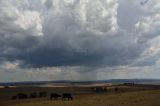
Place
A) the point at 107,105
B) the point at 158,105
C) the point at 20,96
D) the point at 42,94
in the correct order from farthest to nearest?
the point at 42,94 → the point at 20,96 → the point at 107,105 → the point at 158,105

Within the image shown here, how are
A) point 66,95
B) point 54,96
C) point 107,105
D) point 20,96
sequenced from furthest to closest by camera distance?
point 20,96 → point 54,96 → point 66,95 → point 107,105

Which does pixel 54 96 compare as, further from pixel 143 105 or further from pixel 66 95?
pixel 143 105

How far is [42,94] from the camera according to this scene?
82.8 meters

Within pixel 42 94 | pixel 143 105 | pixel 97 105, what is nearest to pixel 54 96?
pixel 42 94

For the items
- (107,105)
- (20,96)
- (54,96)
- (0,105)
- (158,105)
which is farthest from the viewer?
(20,96)

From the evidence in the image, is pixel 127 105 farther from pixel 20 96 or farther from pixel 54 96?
pixel 20 96

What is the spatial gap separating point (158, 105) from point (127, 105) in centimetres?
357

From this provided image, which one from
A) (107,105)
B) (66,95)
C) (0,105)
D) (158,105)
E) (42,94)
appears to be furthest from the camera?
(42,94)

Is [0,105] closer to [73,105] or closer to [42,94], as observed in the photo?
[73,105]

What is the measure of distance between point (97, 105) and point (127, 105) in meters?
4.12

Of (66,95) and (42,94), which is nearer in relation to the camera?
(66,95)

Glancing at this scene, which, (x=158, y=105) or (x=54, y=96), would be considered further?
(x=54, y=96)

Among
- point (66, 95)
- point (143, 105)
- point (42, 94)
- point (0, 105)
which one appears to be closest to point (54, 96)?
point (66, 95)

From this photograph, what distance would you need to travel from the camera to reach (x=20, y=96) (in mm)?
76375
